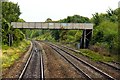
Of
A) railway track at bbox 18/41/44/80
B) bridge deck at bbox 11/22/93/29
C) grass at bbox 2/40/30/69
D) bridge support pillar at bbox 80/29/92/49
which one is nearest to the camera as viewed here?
railway track at bbox 18/41/44/80

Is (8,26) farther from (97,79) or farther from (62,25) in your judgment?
(97,79)

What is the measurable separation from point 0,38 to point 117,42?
2048 centimetres

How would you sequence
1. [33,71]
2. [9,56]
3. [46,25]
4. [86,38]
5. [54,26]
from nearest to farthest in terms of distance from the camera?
[33,71], [9,56], [46,25], [54,26], [86,38]

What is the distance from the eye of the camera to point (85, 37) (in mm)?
54688

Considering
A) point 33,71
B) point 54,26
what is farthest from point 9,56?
point 54,26

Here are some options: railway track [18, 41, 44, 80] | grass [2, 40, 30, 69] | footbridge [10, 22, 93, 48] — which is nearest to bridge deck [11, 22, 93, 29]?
footbridge [10, 22, 93, 48]

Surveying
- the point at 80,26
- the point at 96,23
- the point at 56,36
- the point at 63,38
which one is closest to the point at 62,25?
the point at 80,26

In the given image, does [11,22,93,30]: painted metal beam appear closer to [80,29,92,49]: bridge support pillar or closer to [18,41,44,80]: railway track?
[80,29,92,49]: bridge support pillar

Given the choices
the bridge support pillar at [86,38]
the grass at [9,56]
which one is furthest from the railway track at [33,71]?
the bridge support pillar at [86,38]

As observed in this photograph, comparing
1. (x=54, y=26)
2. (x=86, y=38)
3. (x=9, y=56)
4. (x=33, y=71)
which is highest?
(x=54, y=26)

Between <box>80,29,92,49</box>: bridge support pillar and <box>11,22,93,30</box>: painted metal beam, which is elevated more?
<box>11,22,93,30</box>: painted metal beam

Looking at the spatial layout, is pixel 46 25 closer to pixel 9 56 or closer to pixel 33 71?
pixel 9 56

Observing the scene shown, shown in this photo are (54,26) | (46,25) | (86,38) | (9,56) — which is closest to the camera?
(9,56)

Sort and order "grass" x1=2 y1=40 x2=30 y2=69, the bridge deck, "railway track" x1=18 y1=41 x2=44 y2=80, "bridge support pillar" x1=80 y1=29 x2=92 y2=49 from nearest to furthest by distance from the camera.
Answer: "railway track" x1=18 y1=41 x2=44 y2=80 → "grass" x1=2 y1=40 x2=30 y2=69 → the bridge deck → "bridge support pillar" x1=80 y1=29 x2=92 y2=49
